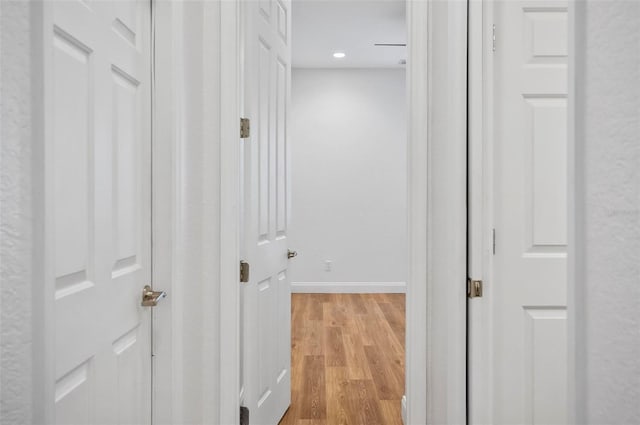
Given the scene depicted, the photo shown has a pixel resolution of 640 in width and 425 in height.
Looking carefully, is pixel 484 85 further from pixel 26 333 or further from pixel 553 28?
pixel 26 333

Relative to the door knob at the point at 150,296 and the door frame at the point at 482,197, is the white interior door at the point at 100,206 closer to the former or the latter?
the door knob at the point at 150,296

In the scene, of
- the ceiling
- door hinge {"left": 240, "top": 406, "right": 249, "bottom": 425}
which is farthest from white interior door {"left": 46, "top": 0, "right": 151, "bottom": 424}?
the ceiling

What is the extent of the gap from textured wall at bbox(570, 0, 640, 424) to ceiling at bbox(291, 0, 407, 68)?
138 inches

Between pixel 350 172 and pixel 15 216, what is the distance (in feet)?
15.9

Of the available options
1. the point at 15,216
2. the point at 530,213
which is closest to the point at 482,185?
the point at 530,213

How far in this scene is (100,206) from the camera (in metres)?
1.05

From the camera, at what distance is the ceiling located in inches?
146

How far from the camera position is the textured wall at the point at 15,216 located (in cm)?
57

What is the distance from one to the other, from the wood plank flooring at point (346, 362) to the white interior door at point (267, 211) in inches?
9.6

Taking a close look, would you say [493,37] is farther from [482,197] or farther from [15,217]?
[15,217]

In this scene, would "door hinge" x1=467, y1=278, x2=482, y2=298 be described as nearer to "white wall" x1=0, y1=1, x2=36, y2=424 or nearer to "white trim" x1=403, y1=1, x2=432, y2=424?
"white trim" x1=403, y1=1, x2=432, y2=424

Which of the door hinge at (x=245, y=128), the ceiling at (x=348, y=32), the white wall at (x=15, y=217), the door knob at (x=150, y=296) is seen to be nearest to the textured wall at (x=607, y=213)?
the white wall at (x=15, y=217)

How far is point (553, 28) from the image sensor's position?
150 centimetres

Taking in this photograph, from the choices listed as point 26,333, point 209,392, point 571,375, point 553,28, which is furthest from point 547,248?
point 26,333
